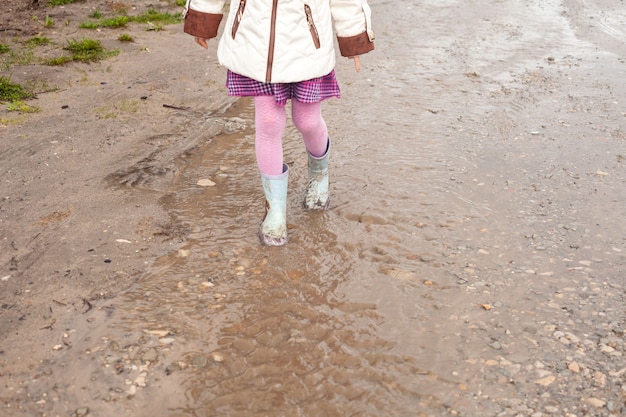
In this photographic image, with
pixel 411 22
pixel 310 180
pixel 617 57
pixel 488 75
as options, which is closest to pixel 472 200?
pixel 310 180

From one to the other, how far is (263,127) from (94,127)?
1783 mm

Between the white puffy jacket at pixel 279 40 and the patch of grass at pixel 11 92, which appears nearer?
the white puffy jacket at pixel 279 40

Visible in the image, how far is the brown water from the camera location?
2637mm

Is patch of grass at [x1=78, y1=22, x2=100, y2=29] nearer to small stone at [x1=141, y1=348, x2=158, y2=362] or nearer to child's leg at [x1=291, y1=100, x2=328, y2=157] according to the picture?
child's leg at [x1=291, y1=100, x2=328, y2=157]

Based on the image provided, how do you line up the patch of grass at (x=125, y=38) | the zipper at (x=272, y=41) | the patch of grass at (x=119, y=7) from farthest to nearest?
the patch of grass at (x=119, y=7) < the patch of grass at (x=125, y=38) < the zipper at (x=272, y=41)

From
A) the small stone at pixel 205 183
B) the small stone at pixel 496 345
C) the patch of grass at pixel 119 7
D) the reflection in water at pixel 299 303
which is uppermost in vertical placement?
the small stone at pixel 496 345

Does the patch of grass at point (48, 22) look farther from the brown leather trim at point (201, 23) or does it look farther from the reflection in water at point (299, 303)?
the brown leather trim at point (201, 23)

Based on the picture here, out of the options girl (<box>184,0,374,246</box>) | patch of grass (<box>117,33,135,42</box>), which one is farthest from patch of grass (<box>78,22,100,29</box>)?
girl (<box>184,0,374,246</box>)

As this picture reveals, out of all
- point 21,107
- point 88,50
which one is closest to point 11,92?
point 21,107

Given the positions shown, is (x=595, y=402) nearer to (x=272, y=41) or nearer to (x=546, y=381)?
(x=546, y=381)

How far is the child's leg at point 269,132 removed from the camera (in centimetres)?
333

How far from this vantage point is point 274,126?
133 inches

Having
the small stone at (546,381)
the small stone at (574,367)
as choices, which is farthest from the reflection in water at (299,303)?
the small stone at (574,367)

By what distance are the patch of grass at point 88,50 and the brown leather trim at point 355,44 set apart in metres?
3.13
